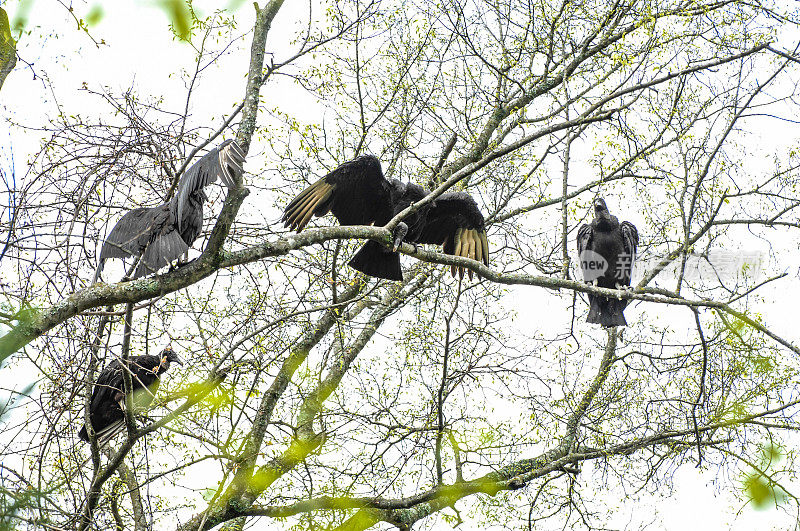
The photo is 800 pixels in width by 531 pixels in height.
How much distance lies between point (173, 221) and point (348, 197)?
1.70 meters

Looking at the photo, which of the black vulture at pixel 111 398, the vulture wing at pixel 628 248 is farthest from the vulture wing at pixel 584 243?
the black vulture at pixel 111 398

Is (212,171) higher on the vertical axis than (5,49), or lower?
lower

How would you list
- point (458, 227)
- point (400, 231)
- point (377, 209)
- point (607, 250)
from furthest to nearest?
1. point (607, 250)
2. point (458, 227)
3. point (377, 209)
4. point (400, 231)

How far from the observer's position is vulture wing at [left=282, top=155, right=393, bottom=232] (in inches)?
175

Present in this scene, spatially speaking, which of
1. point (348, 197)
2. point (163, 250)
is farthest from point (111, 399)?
point (348, 197)

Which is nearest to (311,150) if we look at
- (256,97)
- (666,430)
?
(256,97)

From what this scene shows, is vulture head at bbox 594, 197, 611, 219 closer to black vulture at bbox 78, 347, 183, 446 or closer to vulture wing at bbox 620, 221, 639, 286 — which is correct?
vulture wing at bbox 620, 221, 639, 286

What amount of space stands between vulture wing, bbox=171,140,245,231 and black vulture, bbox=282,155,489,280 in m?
1.18

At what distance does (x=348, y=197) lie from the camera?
15.8 feet

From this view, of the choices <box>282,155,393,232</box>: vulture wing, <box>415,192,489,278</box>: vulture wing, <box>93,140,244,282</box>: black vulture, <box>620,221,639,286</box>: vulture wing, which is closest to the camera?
<box>93,140,244,282</box>: black vulture

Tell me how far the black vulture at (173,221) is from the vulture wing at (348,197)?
92 cm

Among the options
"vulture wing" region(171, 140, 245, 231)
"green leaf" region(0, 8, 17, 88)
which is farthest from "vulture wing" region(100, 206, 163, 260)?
"green leaf" region(0, 8, 17, 88)

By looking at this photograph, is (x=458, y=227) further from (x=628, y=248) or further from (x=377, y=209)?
(x=628, y=248)

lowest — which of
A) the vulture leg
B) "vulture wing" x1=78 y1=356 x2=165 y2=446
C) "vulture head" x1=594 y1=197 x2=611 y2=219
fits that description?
"vulture wing" x1=78 y1=356 x2=165 y2=446
